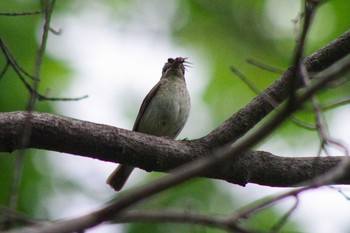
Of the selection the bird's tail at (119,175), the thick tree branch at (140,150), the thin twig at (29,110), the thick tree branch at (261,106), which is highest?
the bird's tail at (119,175)

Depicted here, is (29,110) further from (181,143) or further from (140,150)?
(181,143)

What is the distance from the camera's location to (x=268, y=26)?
32.3ft

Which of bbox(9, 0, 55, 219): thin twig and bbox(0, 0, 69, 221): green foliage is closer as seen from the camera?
bbox(9, 0, 55, 219): thin twig

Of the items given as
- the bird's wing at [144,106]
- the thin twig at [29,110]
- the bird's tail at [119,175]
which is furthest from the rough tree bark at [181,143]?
the bird's wing at [144,106]

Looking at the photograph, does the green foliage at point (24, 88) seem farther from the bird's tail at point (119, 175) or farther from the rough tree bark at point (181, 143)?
the rough tree bark at point (181, 143)

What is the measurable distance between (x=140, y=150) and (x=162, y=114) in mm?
2259

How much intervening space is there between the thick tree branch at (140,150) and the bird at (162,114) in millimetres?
1888

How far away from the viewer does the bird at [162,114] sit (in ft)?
22.3

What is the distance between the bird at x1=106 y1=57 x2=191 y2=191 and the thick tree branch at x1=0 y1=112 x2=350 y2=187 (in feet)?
6.19

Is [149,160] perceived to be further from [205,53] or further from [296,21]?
[205,53]

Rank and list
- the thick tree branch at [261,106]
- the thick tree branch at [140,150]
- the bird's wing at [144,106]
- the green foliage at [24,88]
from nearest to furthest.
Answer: the thick tree branch at [140,150]
the thick tree branch at [261,106]
the green foliage at [24,88]
the bird's wing at [144,106]

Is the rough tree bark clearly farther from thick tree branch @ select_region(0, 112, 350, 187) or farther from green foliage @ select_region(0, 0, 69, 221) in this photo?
green foliage @ select_region(0, 0, 69, 221)

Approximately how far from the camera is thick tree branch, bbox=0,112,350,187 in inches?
180

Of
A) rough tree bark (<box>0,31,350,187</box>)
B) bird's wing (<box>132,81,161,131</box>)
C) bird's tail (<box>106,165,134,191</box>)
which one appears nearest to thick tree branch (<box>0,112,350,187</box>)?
rough tree bark (<box>0,31,350,187</box>)
